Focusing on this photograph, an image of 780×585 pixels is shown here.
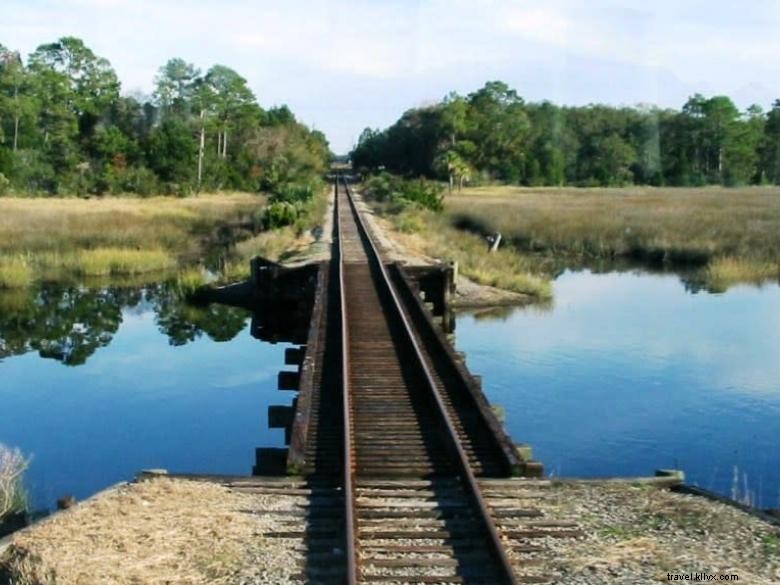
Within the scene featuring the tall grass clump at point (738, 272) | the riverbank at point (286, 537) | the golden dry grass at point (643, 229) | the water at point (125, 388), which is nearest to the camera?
the riverbank at point (286, 537)

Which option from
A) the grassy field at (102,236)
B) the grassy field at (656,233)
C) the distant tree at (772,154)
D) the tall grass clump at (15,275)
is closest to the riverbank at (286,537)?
the tall grass clump at (15,275)

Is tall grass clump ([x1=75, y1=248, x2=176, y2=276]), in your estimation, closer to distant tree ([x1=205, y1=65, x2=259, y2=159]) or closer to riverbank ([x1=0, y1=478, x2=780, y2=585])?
riverbank ([x1=0, y1=478, x2=780, y2=585])

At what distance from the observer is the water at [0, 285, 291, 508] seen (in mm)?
13641

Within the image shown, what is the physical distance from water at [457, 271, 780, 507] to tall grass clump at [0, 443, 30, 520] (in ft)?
20.3

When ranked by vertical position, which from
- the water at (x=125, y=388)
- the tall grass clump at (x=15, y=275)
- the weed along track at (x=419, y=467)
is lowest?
the water at (x=125, y=388)

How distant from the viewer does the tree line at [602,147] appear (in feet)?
327

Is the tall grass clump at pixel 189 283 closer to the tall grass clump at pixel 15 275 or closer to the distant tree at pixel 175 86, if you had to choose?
the tall grass clump at pixel 15 275

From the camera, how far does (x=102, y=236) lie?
38969 millimetres

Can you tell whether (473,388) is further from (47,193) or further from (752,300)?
(47,193)

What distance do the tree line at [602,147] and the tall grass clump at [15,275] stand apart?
66.4m

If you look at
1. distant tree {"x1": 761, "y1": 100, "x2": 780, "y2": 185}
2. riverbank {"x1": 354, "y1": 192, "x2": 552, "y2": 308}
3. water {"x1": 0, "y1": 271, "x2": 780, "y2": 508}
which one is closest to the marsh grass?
riverbank {"x1": 354, "y1": 192, "x2": 552, "y2": 308}

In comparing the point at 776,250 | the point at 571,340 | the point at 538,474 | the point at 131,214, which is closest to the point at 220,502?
the point at 538,474

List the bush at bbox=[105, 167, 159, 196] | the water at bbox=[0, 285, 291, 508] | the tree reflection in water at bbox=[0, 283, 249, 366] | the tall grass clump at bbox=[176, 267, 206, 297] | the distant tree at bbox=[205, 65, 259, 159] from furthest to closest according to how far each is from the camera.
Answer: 1. the distant tree at bbox=[205, 65, 259, 159]
2. the bush at bbox=[105, 167, 159, 196]
3. the tall grass clump at bbox=[176, 267, 206, 297]
4. the tree reflection in water at bbox=[0, 283, 249, 366]
5. the water at bbox=[0, 285, 291, 508]

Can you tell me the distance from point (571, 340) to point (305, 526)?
15.5m
